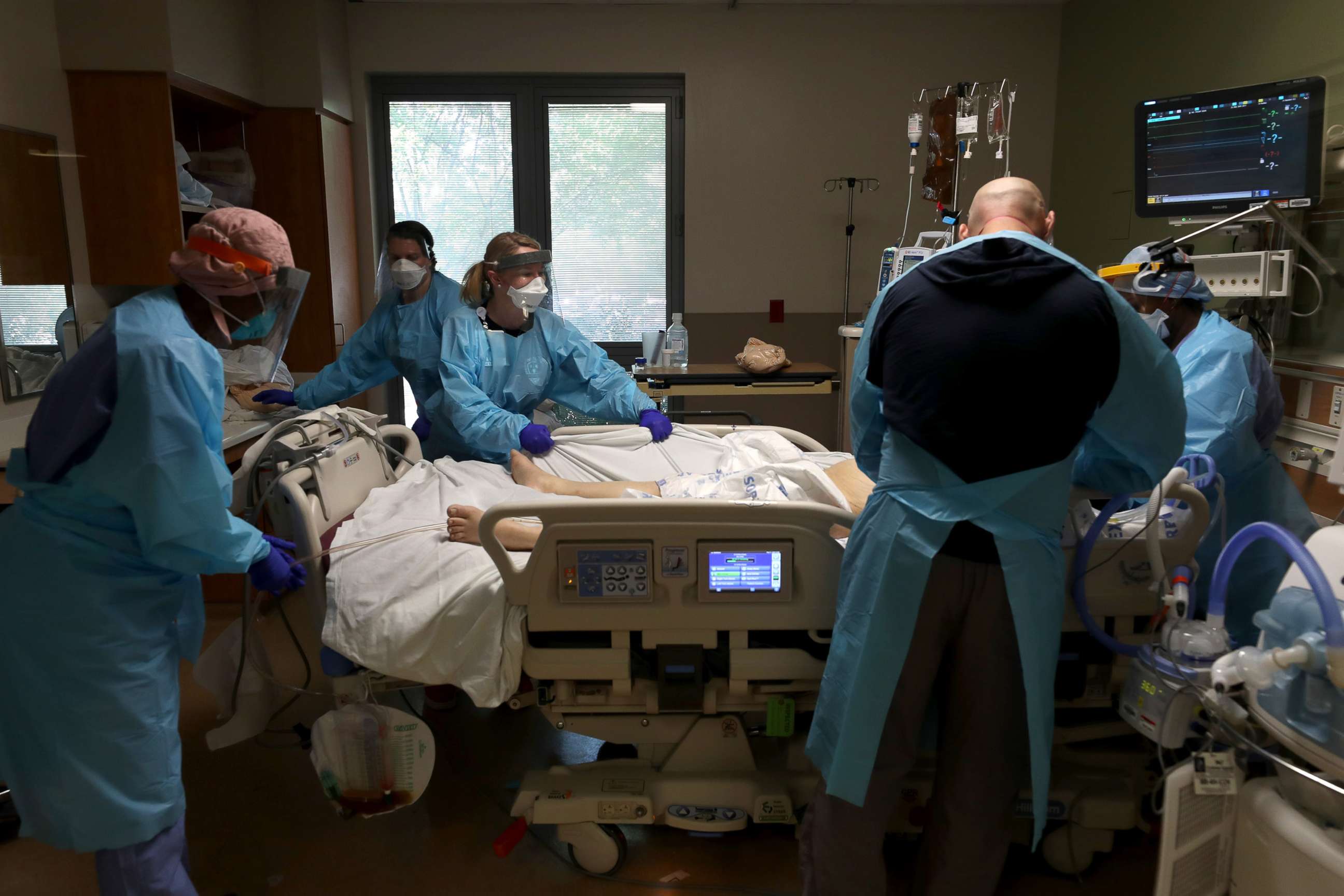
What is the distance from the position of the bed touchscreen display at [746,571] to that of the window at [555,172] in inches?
142

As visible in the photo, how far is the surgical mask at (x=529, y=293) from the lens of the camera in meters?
3.02

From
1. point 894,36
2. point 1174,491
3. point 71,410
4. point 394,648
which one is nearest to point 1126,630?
point 1174,491

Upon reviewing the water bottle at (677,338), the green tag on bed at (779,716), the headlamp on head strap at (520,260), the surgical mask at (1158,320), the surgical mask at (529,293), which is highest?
the headlamp on head strap at (520,260)

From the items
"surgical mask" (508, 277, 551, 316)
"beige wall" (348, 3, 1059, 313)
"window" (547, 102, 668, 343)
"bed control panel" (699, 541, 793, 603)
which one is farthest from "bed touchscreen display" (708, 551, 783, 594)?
"beige wall" (348, 3, 1059, 313)

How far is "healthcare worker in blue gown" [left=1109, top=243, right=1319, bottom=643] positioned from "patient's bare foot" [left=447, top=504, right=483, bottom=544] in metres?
1.71

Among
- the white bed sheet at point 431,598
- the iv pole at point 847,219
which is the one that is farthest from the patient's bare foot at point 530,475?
the iv pole at point 847,219

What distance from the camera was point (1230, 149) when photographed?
294 centimetres

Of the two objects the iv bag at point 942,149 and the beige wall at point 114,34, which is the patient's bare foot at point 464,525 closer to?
the beige wall at point 114,34

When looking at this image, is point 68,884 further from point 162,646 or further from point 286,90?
point 286,90

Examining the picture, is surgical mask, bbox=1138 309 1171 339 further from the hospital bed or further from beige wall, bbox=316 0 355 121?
beige wall, bbox=316 0 355 121

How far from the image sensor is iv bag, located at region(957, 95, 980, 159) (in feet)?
9.78

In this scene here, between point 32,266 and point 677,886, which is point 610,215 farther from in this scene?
point 677,886

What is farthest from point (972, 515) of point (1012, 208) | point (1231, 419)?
point (1231, 419)

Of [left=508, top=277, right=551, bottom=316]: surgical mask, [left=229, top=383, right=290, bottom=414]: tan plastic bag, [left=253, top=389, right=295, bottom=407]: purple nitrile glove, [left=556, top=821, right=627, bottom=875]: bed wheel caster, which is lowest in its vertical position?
[left=556, top=821, right=627, bottom=875]: bed wheel caster
